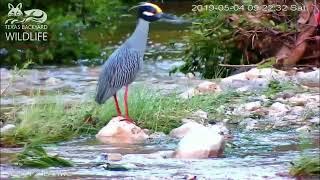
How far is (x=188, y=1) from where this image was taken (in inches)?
701

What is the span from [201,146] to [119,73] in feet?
5.16

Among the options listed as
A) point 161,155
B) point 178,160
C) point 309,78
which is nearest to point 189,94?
point 309,78

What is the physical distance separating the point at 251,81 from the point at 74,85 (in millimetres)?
2663

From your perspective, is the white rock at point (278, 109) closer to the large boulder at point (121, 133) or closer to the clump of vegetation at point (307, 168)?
the large boulder at point (121, 133)

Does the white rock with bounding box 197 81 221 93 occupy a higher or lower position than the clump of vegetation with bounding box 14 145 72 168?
lower

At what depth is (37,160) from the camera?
5.88 m

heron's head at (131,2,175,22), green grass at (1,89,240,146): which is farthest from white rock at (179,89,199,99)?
heron's head at (131,2,175,22)

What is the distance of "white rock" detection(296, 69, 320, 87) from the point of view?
9461mm

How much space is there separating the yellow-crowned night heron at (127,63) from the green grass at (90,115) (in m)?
0.19

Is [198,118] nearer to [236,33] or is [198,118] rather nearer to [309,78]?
[309,78]

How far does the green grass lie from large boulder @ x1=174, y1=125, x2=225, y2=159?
1.10m

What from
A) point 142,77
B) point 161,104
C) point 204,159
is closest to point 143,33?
point 161,104

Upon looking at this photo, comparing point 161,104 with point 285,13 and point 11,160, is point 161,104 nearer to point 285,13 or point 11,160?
point 11,160

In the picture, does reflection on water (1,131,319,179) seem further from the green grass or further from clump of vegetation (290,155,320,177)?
the green grass
